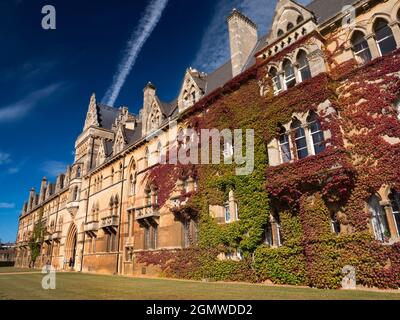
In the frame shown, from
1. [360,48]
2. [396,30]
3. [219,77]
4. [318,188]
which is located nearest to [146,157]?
[219,77]

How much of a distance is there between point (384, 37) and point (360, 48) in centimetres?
114

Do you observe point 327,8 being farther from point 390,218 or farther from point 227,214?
point 227,214

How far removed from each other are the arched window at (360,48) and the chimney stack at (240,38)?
29.7 ft

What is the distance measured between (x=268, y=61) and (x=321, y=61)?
370cm

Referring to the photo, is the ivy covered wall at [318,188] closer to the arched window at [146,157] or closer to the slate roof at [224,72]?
the slate roof at [224,72]

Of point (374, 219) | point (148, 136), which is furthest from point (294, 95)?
point (148, 136)

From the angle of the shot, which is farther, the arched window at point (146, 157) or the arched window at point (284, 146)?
the arched window at point (146, 157)

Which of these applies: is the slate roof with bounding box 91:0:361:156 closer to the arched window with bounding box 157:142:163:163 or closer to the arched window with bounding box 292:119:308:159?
the arched window with bounding box 157:142:163:163

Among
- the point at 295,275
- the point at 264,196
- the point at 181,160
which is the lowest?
the point at 295,275

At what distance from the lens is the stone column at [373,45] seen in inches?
553

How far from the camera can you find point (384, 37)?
46.3ft

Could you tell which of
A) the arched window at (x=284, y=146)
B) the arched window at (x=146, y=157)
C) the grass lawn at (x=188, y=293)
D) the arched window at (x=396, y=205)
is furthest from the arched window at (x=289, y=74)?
the arched window at (x=146, y=157)

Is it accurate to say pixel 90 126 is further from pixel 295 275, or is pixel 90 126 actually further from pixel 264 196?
pixel 295 275

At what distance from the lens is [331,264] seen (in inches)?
506
